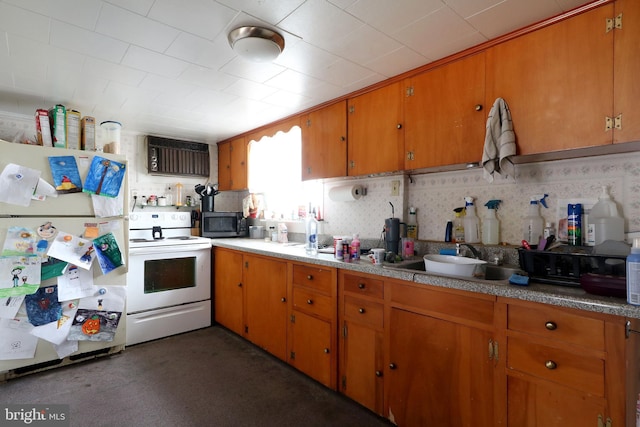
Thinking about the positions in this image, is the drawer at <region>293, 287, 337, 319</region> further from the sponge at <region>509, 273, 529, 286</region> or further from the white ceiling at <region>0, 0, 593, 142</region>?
the white ceiling at <region>0, 0, 593, 142</region>

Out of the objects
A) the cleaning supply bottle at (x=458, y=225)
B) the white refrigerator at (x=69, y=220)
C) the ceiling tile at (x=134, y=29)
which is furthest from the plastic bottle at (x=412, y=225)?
the white refrigerator at (x=69, y=220)

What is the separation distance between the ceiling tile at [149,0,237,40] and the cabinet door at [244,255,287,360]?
1.56 m

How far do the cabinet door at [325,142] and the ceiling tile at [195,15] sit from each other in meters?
1.13

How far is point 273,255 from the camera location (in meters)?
2.41

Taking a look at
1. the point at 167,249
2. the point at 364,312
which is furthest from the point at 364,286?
the point at 167,249

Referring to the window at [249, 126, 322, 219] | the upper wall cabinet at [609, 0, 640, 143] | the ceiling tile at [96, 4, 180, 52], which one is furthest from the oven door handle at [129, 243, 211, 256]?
the upper wall cabinet at [609, 0, 640, 143]

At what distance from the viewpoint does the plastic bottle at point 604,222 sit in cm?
147

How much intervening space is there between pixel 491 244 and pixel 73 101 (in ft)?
11.0

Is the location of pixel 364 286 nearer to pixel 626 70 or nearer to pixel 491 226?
pixel 491 226

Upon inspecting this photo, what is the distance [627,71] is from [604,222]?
674 millimetres

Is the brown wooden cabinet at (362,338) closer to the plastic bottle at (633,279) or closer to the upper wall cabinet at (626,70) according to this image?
the plastic bottle at (633,279)

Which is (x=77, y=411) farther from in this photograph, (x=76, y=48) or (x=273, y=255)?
(x=76, y=48)

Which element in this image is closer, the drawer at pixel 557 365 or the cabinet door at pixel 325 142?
the drawer at pixel 557 365

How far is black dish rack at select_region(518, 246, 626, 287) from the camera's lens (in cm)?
120
